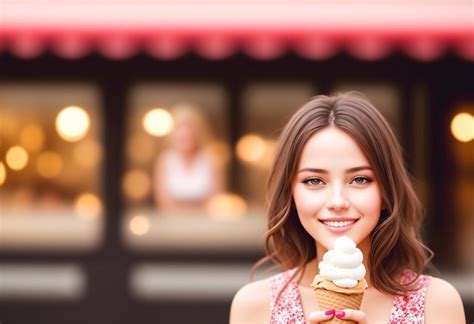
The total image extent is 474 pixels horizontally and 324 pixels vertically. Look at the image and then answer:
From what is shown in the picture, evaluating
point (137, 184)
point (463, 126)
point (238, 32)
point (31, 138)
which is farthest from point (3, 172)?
point (463, 126)

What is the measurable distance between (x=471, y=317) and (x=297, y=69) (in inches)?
117

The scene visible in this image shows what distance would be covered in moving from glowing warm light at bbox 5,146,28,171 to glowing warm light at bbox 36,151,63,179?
166mm

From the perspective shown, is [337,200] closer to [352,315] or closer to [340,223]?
[340,223]

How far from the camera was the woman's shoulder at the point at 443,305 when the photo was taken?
2588 mm

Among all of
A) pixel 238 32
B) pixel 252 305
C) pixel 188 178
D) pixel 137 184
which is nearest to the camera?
pixel 252 305

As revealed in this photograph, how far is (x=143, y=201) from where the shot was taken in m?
9.05

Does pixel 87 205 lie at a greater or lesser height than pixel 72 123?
lesser

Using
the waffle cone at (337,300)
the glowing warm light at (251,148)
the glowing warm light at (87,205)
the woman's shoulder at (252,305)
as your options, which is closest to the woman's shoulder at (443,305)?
the waffle cone at (337,300)

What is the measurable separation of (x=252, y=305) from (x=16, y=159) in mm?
7039

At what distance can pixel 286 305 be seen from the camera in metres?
2.74

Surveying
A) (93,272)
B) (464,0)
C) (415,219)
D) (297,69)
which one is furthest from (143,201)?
(415,219)

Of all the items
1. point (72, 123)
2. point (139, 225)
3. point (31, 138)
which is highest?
point (72, 123)

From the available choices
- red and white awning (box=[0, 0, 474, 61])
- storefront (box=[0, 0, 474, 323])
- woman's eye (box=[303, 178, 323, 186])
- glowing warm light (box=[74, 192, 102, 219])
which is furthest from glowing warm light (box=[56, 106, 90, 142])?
woman's eye (box=[303, 178, 323, 186])

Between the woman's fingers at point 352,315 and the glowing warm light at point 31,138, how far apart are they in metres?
7.23
